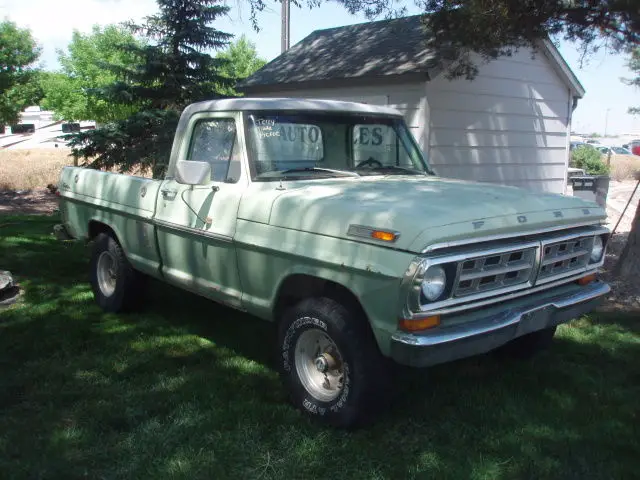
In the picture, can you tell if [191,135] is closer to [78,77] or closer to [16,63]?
[16,63]

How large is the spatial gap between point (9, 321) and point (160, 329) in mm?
1374

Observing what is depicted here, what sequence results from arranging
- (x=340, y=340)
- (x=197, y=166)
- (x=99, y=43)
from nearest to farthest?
(x=340, y=340) < (x=197, y=166) < (x=99, y=43)

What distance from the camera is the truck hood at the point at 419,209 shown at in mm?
3115

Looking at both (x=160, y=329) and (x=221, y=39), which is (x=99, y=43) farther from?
(x=160, y=329)

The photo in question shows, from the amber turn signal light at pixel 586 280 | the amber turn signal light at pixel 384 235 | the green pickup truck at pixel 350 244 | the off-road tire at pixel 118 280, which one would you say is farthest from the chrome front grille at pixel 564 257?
the off-road tire at pixel 118 280

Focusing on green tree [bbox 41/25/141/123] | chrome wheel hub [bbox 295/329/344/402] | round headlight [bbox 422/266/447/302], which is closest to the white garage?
chrome wheel hub [bbox 295/329/344/402]

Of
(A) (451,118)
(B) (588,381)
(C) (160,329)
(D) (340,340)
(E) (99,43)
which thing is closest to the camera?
(D) (340,340)

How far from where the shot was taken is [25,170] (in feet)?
66.0

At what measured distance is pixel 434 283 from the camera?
306 cm

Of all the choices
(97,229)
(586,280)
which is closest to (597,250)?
(586,280)

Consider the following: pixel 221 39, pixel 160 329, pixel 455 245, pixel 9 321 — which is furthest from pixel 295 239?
pixel 221 39

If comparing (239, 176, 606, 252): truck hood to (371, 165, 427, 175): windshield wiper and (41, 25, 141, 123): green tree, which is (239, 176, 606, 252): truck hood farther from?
(41, 25, 141, 123): green tree

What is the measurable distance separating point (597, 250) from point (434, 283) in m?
1.70

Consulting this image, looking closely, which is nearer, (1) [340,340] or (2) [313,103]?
(1) [340,340]
